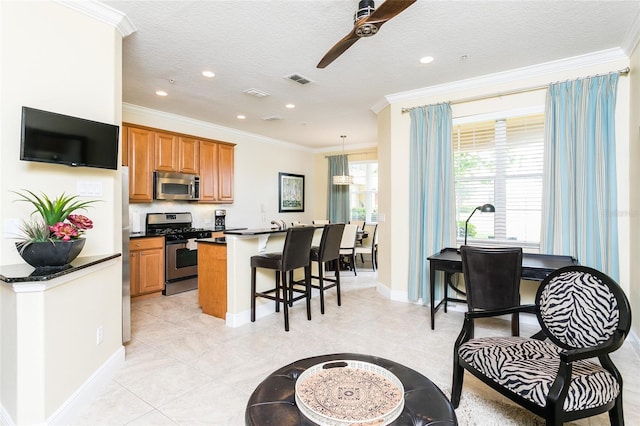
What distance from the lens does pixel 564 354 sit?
1.43 metres

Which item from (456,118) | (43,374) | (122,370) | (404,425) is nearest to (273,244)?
(122,370)

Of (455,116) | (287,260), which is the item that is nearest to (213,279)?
(287,260)

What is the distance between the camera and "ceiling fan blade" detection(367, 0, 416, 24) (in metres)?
1.67

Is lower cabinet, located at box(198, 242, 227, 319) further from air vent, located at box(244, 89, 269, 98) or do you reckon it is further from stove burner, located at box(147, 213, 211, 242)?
air vent, located at box(244, 89, 269, 98)

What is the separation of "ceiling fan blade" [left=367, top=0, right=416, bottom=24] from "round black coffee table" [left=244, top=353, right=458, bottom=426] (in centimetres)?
185

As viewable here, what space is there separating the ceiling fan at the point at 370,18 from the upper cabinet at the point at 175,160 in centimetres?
335

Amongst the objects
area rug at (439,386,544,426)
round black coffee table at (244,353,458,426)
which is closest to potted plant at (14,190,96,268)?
round black coffee table at (244,353,458,426)

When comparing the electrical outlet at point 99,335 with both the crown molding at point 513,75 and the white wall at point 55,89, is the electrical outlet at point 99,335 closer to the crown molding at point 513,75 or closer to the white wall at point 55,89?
the white wall at point 55,89

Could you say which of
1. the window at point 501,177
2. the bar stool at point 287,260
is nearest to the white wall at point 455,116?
the window at point 501,177

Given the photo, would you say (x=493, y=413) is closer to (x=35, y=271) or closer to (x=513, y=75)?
(x=35, y=271)

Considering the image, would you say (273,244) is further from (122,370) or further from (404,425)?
(404,425)

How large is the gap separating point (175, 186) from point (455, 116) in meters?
4.14

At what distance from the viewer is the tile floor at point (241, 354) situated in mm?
1960

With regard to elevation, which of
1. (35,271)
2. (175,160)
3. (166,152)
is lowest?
(35,271)
